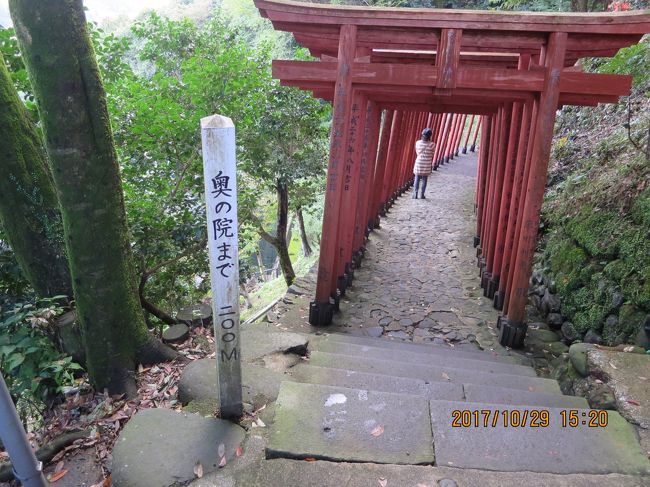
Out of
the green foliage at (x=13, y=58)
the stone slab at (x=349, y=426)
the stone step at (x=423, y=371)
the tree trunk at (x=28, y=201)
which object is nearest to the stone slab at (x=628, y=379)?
the stone step at (x=423, y=371)

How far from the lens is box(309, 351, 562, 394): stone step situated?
3.78m

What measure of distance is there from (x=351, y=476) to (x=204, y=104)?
258 inches

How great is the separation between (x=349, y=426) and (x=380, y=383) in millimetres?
866

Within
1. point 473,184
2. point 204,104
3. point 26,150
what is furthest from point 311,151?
point 473,184

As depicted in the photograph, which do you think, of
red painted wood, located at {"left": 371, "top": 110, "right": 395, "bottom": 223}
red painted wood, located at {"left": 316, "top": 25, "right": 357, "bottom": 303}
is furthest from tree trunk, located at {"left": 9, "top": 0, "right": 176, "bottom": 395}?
red painted wood, located at {"left": 371, "top": 110, "right": 395, "bottom": 223}

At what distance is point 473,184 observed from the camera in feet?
49.2

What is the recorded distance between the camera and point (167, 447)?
2.51m

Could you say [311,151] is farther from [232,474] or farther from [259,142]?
[232,474]

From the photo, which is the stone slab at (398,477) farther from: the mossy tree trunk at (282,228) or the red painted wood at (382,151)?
the mossy tree trunk at (282,228)

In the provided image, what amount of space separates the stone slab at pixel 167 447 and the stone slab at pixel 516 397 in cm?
180

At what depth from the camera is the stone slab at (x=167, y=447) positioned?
236 centimetres

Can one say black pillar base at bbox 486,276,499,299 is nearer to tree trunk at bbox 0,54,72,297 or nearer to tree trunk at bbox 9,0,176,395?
tree trunk at bbox 9,0,176,395

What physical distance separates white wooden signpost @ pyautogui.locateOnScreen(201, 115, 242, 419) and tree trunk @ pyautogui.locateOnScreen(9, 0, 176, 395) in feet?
4.93
